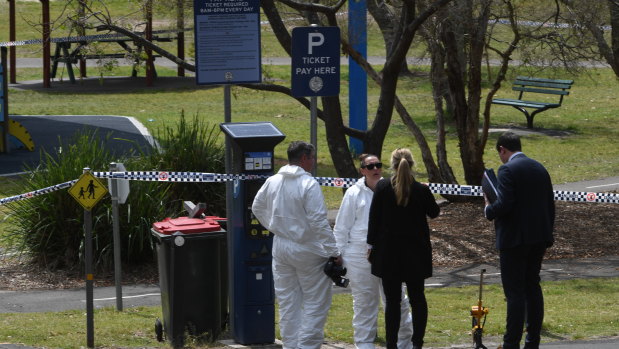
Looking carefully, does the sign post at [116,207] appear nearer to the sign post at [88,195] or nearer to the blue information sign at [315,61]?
the sign post at [88,195]

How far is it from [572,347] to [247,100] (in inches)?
946

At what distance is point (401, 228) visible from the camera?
696 cm

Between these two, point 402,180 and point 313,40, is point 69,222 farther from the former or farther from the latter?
point 402,180

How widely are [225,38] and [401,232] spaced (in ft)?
7.71

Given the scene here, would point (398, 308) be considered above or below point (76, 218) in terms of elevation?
above

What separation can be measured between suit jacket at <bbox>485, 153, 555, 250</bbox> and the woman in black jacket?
1.61 ft

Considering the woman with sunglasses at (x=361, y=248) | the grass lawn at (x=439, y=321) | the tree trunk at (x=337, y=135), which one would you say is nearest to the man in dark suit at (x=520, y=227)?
the grass lawn at (x=439, y=321)

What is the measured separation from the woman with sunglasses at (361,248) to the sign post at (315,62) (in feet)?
3.16

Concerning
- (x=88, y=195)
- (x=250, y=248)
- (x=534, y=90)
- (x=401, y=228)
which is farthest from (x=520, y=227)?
(x=534, y=90)

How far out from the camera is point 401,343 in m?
7.51

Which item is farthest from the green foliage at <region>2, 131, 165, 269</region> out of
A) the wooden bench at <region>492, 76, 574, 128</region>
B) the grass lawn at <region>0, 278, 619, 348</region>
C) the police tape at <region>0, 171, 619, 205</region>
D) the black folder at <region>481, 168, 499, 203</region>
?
the wooden bench at <region>492, 76, 574, 128</region>

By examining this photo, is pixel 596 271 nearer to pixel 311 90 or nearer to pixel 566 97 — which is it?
pixel 311 90

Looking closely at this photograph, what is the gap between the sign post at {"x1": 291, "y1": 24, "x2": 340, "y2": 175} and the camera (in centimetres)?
816

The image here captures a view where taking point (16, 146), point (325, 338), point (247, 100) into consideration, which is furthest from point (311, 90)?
point (247, 100)
